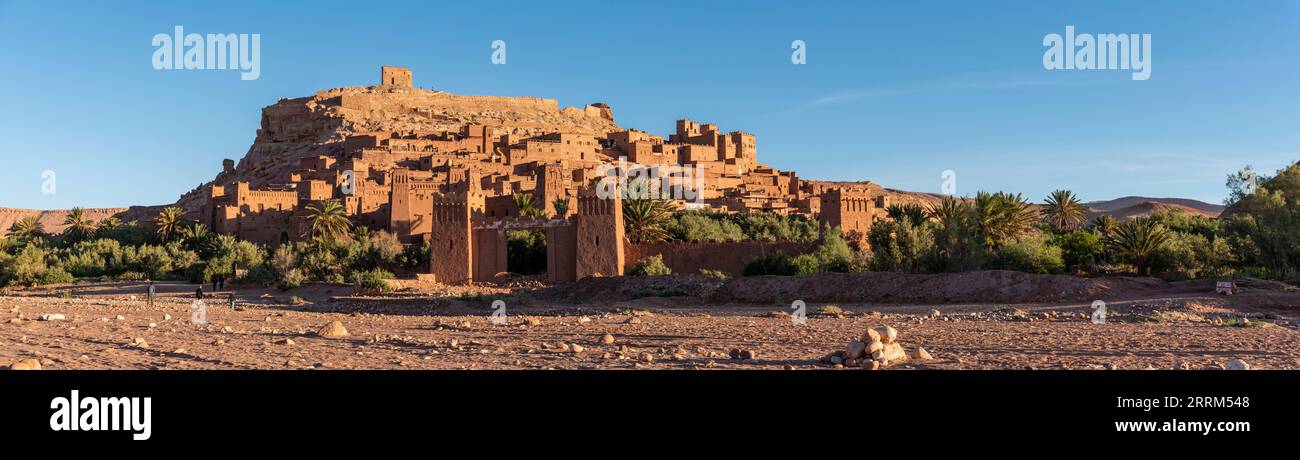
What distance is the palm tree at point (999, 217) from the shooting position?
28359mm

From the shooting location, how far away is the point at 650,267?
91.6 feet

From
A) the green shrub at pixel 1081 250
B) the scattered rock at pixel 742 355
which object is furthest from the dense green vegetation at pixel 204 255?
the scattered rock at pixel 742 355

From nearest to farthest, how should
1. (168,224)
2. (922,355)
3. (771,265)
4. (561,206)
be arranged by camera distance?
(922,355) < (771,265) < (561,206) < (168,224)

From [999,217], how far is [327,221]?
26.8 meters

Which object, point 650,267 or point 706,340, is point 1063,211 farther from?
point 706,340

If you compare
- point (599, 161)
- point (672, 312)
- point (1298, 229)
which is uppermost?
point (599, 161)

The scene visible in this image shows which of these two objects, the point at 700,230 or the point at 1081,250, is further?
the point at 700,230

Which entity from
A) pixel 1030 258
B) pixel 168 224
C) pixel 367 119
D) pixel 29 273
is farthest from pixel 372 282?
pixel 367 119

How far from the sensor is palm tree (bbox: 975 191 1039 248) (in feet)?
93.0

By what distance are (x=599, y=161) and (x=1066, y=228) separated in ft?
110

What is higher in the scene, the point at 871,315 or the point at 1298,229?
the point at 1298,229
